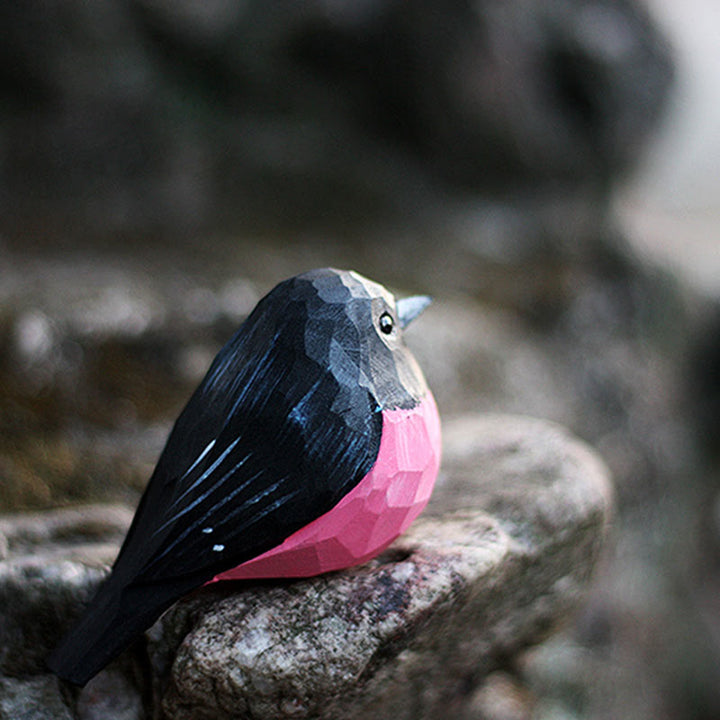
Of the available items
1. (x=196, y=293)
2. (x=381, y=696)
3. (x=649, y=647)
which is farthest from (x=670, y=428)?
(x=381, y=696)

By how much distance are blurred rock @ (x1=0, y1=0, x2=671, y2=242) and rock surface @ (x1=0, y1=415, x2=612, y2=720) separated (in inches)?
71.0

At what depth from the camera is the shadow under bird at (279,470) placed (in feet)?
2.99

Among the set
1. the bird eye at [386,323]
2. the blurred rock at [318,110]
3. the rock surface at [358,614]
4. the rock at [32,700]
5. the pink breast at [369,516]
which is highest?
the blurred rock at [318,110]

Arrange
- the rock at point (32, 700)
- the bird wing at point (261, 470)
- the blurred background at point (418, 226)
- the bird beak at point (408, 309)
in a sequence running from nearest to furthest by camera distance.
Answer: the bird wing at point (261, 470) → the rock at point (32, 700) → the bird beak at point (408, 309) → the blurred background at point (418, 226)

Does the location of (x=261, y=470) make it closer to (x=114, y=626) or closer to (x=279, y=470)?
(x=279, y=470)

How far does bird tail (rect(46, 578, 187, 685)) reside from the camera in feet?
3.00

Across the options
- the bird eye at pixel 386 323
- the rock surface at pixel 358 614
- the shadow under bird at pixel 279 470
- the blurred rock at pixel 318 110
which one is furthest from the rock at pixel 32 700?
the blurred rock at pixel 318 110

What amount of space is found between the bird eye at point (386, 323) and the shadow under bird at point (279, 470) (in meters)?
0.02

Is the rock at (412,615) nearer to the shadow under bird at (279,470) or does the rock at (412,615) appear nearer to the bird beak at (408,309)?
the shadow under bird at (279,470)

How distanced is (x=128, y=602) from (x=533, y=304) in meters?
2.22

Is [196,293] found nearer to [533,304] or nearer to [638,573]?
[533,304]

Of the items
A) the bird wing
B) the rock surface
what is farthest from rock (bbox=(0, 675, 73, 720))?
the bird wing

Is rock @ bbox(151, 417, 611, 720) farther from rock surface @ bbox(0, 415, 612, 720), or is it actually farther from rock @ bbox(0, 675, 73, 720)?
rock @ bbox(0, 675, 73, 720)

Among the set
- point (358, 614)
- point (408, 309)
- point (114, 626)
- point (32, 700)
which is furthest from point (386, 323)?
point (32, 700)
